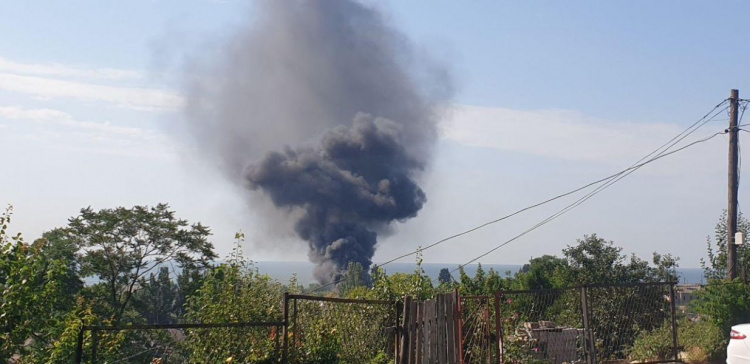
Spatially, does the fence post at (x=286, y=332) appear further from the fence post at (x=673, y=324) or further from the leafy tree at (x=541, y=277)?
the leafy tree at (x=541, y=277)

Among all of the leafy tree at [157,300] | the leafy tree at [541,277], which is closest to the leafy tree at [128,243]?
the leafy tree at [157,300]

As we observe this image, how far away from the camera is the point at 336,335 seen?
1112cm

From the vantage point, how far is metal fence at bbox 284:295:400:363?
34.7 feet

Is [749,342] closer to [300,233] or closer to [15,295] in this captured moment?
[15,295]

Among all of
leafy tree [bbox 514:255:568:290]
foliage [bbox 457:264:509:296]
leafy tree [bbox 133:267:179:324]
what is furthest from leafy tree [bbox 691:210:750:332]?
leafy tree [bbox 133:267:179:324]

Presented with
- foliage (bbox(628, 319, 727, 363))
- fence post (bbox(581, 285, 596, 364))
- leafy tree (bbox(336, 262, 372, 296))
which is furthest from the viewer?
leafy tree (bbox(336, 262, 372, 296))

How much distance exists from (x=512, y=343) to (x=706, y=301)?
6783 mm

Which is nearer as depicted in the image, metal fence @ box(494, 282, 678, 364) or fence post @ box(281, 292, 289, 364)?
fence post @ box(281, 292, 289, 364)

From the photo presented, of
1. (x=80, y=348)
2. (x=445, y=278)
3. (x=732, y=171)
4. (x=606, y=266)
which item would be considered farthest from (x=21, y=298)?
(x=606, y=266)

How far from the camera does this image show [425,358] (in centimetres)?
958

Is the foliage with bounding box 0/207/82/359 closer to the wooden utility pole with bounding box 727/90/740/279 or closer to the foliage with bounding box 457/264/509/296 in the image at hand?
the foliage with bounding box 457/264/509/296

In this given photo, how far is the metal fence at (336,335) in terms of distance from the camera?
10.6 meters

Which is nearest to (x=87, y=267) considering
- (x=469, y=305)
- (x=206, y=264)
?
(x=206, y=264)

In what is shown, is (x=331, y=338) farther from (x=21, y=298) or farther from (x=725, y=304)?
(x=725, y=304)
